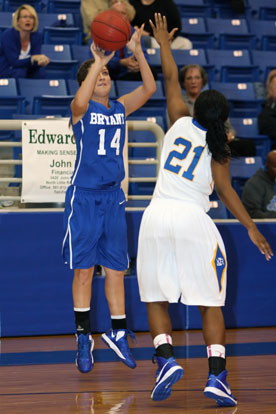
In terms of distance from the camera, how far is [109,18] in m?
4.86

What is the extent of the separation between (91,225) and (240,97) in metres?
5.52

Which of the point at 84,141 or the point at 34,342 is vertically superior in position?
the point at 84,141

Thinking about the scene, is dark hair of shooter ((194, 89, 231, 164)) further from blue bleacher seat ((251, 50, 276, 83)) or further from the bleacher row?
blue bleacher seat ((251, 50, 276, 83))

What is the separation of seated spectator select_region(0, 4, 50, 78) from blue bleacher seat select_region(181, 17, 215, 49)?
2.72 m

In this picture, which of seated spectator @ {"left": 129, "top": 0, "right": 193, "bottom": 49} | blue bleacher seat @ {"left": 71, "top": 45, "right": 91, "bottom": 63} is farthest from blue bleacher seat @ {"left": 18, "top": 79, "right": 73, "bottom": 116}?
seated spectator @ {"left": 129, "top": 0, "right": 193, "bottom": 49}

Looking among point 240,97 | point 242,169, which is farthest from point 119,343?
point 240,97

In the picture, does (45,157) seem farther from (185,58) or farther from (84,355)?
(185,58)

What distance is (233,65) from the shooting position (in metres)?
10.5

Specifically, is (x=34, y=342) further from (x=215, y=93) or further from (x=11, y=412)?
(x=215, y=93)

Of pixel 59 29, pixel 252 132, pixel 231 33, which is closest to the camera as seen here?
pixel 252 132

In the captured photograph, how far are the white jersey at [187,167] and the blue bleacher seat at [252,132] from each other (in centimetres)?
500

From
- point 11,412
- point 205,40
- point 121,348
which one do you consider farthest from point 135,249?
point 205,40

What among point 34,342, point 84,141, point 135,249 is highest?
point 84,141

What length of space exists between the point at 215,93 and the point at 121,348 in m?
1.72
